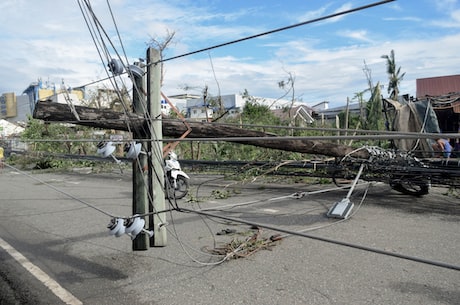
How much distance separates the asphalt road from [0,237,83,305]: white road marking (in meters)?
0.03

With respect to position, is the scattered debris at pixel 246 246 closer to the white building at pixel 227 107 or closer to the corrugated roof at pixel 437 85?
the white building at pixel 227 107

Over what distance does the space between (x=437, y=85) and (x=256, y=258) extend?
29.4 m

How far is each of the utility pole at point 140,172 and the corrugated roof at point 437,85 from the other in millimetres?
28569

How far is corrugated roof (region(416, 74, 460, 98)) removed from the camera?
2841 centimetres

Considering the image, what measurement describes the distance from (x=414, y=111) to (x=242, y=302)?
7.46 metres

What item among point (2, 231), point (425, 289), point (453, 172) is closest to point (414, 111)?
point (453, 172)

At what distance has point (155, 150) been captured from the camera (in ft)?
13.6

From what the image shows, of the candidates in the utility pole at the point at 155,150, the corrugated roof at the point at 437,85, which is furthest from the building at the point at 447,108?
the corrugated roof at the point at 437,85

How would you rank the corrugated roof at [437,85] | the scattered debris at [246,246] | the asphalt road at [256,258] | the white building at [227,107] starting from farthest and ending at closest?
the corrugated roof at [437,85], the white building at [227,107], the scattered debris at [246,246], the asphalt road at [256,258]

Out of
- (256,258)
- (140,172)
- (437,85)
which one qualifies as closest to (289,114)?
(256,258)

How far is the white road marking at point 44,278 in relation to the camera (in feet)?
12.7

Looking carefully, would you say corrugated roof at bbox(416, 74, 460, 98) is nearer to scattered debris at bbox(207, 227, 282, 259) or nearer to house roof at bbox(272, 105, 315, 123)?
house roof at bbox(272, 105, 315, 123)

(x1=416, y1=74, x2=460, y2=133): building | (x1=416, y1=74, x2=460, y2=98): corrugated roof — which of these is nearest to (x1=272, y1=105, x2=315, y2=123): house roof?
(x1=416, y1=74, x2=460, y2=133): building

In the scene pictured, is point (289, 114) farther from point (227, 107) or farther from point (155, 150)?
point (227, 107)
